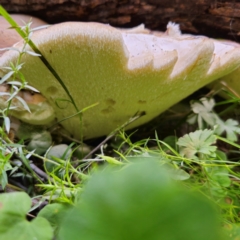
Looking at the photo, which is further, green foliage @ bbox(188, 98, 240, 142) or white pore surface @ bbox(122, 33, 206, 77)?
green foliage @ bbox(188, 98, 240, 142)

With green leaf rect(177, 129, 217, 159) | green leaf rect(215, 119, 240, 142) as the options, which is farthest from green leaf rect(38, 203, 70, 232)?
green leaf rect(215, 119, 240, 142)

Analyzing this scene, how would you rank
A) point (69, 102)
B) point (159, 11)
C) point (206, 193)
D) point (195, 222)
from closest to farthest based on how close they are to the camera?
point (195, 222) → point (206, 193) → point (69, 102) → point (159, 11)

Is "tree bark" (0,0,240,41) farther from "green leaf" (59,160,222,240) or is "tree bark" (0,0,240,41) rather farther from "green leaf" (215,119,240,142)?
"green leaf" (59,160,222,240)

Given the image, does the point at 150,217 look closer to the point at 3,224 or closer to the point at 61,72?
the point at 3,224

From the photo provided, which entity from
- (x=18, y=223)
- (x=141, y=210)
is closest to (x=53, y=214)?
(x=18, y=223)

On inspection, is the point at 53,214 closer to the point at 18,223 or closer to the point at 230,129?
the point at 18,223

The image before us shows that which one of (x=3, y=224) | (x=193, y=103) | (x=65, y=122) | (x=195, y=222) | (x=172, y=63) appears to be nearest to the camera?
(x=195, y=222)

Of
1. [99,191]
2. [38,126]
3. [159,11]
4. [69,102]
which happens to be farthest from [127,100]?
[99,191]
